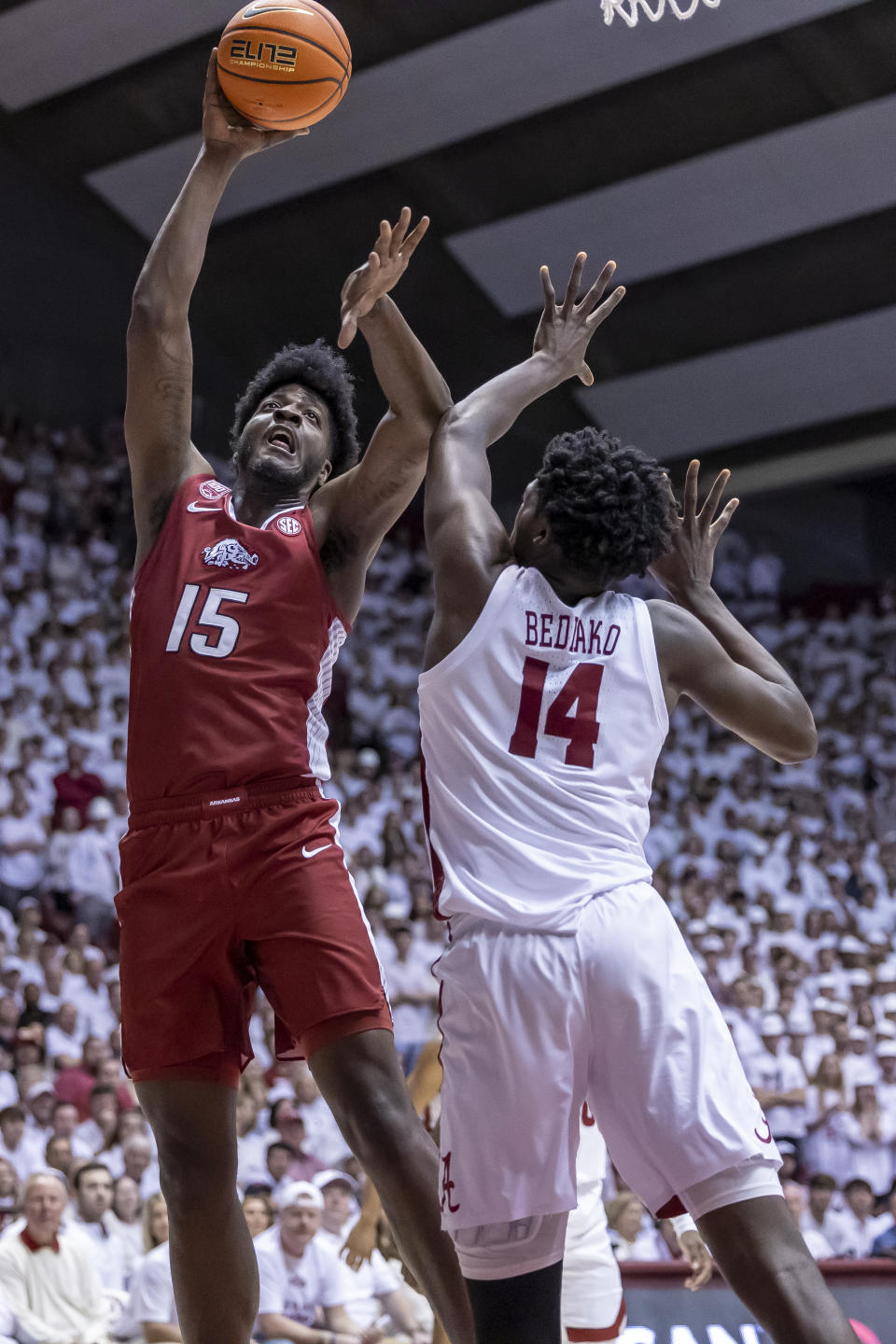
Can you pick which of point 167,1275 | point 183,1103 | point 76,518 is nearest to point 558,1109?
point 183,1103

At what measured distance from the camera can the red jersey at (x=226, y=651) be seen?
3.53 metres

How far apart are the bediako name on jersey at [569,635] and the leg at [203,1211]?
Result: 4.31 feet

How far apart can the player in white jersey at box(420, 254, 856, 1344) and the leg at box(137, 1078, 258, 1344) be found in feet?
2.58

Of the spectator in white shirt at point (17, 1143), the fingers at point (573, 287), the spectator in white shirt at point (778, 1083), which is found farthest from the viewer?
the spectator in white shirt at point (778, 1083)

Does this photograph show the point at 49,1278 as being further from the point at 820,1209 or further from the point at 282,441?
the point at 282,441

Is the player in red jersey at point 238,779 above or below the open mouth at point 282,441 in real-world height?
below

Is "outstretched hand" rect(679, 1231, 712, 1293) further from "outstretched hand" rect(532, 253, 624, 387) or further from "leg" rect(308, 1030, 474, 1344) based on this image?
"outstretched hand" rect(532, 253, 624, 387)

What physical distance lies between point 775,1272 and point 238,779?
161 centimetres

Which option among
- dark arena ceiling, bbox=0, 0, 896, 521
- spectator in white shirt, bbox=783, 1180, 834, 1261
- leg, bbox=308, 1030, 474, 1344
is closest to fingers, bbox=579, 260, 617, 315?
leg, bbox=308, 1030, 474, 1344

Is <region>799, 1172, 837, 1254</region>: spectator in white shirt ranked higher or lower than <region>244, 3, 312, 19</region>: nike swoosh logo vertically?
lower

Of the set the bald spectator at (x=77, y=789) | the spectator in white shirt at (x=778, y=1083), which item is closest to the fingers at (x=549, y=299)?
the spectator in white shirt at (x=778, y=1083)

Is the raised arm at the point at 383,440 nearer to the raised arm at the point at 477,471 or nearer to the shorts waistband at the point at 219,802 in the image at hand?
the raised arm at the point at 477,471

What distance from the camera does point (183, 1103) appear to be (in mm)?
3410

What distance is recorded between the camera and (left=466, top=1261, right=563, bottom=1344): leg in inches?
107
